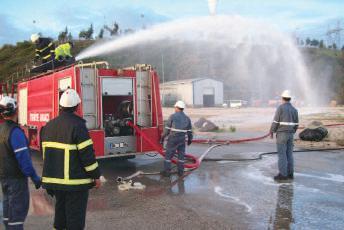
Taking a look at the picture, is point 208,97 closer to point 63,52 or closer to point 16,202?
point 63,52

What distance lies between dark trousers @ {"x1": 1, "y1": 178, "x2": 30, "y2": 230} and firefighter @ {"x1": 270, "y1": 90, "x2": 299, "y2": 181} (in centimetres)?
535

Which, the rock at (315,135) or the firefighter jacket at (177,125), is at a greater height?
the firefighter jacket at (177,125)

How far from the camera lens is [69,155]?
389 centimetres

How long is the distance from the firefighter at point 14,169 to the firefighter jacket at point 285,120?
210 inches

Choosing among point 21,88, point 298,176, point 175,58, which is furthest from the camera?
point 175,58

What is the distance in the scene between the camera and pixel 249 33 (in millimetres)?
23078

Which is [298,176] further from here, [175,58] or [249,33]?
[175,58]

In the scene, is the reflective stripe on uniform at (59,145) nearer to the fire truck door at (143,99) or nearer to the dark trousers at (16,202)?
the dark trousers at (16,202)

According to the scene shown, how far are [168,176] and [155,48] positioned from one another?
274 ft

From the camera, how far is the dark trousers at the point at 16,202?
4.17 metres

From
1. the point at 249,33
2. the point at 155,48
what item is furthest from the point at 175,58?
the point at 249,33

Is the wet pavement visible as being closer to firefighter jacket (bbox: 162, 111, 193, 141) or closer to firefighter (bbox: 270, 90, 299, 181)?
firefighter (bbox: 270, 90, 299, 181)

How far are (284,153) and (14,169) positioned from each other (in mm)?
5484

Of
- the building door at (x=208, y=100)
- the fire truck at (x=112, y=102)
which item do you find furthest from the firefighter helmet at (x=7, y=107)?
the building door at (x=208, y=100)
